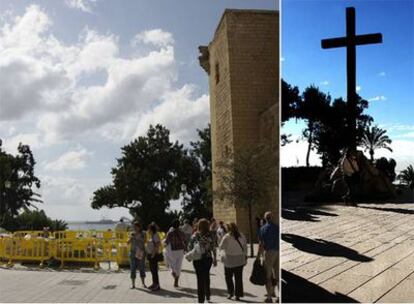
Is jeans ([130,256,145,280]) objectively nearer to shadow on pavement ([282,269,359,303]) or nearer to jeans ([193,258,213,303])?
jeans ([193,258,213,303])

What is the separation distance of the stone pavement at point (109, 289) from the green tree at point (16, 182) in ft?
1.75

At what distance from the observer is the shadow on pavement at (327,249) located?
242cm

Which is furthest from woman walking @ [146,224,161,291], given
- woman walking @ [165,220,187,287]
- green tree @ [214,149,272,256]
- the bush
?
the bush

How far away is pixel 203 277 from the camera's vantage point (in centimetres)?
305

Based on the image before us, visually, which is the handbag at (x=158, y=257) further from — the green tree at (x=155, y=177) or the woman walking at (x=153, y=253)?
the green tree at (x=155, y=177)

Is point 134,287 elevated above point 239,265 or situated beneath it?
situated beneath

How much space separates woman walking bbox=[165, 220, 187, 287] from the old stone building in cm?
36

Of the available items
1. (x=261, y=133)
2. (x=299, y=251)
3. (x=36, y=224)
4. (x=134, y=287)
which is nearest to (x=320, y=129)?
(x=299, y=251)

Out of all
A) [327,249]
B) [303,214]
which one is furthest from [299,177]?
[327,249]

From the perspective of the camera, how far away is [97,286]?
342 cm

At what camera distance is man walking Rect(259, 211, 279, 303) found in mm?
2723

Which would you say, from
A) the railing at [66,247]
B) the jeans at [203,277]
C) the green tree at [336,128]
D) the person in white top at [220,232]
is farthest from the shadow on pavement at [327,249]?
the railing at [66,247]

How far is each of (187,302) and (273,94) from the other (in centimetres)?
167

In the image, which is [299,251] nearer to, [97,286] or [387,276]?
[387,276]
